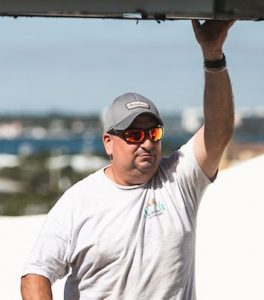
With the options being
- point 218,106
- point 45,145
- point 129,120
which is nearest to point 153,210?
point 129,120

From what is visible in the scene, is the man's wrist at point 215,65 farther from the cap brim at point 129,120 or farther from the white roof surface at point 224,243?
the white roof surface at point 224,243

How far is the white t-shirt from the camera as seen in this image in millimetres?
4168

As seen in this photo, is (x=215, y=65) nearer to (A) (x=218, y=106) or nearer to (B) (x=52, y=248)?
(A) (x=218, y=106)

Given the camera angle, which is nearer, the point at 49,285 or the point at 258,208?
the point at 49,285

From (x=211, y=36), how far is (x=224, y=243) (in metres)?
3.12

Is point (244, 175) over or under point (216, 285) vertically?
over

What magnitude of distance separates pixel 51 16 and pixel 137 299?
1.51 metres

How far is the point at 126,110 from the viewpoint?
4.33m

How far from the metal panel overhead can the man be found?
1065 millimetres

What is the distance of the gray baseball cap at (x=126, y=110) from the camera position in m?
4.30

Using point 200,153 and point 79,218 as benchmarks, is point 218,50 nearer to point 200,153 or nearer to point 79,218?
point 200,153

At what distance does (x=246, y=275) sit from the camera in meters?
6.77

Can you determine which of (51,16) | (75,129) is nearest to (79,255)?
(51,16)

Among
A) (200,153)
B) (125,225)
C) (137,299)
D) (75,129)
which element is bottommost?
(137,299)
